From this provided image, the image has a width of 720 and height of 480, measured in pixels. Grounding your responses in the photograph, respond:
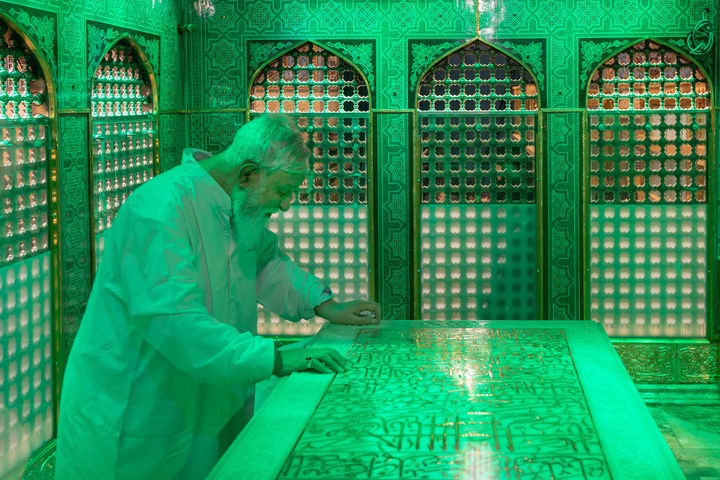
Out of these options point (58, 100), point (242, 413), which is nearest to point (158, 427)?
point (242, 413)

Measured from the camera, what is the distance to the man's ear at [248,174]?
2678 mm

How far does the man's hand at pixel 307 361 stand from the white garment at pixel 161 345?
0.41ft

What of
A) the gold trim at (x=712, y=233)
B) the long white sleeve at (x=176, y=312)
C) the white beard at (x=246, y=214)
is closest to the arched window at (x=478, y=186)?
the gold trim at (x=712, y=233)

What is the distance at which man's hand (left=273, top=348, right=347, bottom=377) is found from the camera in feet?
8.55

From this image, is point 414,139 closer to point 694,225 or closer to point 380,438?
point 694,225

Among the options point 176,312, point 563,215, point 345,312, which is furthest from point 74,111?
point 563,215

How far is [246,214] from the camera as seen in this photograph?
276 centimetres

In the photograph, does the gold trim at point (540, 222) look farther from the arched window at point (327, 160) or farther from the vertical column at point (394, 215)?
the arched window at point (327, 160)

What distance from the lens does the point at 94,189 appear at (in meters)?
4.66

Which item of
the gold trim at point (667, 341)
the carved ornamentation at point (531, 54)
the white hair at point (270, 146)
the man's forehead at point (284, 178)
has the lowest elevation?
the gold trim at point (667, 341)

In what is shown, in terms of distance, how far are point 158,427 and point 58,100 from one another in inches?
88.8

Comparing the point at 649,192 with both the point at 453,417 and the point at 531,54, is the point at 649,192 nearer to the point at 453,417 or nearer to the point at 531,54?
the point at 531,54

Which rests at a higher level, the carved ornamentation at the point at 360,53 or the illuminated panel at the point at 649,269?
the carved ornamentation at the point at 360,53

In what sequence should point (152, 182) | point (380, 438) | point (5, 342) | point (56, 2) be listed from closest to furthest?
point (380, 438)
point (152, 182)
point (5, 342)
point (56, 2)
